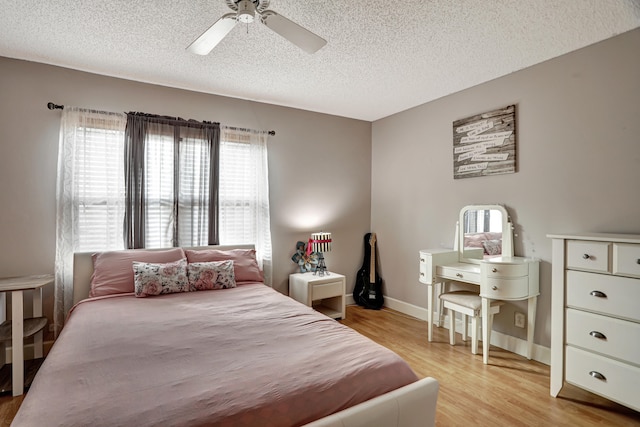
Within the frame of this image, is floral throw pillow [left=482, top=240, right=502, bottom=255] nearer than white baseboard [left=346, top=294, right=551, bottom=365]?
No

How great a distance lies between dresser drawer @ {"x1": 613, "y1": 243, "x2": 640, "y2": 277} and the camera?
1860 mm

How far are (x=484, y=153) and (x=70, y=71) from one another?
391 centimetres

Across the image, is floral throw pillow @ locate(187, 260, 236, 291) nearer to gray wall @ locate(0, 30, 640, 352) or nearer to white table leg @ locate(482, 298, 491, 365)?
gray wall @ locate(0, 30, 640, 352)

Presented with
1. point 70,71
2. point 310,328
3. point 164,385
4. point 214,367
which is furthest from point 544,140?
point 70,71

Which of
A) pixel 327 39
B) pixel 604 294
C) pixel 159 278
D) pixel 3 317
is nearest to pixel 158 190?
pixel 159 278

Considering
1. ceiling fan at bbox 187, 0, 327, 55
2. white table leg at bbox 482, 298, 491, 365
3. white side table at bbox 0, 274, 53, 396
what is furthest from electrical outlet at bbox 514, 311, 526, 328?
white side table at bbox 0, 274, 53, 396

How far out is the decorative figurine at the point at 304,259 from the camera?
3.91 metres

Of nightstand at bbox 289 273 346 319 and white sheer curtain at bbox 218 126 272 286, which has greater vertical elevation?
white sheer curtain at bbox 218 126 272 286

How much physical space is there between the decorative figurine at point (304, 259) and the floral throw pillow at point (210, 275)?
107 cm

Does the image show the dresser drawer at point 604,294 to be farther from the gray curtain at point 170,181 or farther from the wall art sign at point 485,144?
the gray curtain at point 170,181

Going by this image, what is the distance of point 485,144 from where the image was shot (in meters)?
3.16

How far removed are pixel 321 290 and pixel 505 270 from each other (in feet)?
6.00

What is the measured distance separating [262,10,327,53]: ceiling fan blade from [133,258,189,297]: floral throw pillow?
6.69 ft

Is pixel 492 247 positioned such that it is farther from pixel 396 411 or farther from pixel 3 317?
pixel 3 317
